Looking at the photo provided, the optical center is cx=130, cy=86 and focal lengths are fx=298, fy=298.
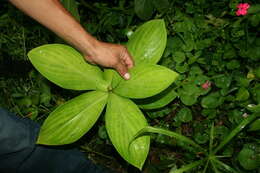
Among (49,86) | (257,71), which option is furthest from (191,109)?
(49,86)

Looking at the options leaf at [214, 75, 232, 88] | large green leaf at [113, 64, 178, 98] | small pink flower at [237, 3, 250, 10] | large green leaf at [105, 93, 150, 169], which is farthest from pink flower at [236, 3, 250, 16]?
large green leaf at [105, 93, 150, 169]

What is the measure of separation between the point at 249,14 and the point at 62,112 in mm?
1056

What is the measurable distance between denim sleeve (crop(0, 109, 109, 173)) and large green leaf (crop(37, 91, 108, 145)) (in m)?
0.14

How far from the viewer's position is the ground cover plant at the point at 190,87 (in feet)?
4.65

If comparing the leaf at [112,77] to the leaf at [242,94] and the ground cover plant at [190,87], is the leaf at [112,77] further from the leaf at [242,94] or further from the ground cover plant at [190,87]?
the leaf at [242,94]

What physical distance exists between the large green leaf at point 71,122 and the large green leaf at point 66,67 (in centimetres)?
7

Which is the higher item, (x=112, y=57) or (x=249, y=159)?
(x=112, y=57)

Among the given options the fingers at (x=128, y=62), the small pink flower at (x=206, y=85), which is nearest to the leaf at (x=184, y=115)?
the small pink flower at (x=206, y=85)

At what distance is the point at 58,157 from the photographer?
4.69 ft

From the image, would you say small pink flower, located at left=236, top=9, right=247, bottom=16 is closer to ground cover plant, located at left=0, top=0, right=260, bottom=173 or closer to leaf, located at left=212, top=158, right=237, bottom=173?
ground cover plant, located at left=0, top=0, right=260, bottom=173

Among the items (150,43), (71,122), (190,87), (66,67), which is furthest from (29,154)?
(190,87)

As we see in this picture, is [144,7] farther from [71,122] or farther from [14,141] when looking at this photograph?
[14,141]

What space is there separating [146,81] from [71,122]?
1.13 ft

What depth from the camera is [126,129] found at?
1146 millimetres
